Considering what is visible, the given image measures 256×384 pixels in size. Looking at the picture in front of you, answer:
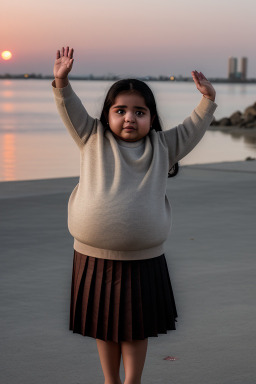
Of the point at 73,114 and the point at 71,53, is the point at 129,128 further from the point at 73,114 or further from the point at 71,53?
the point at 71,53

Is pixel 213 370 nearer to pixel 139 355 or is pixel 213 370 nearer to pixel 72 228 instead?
pixel 139 355

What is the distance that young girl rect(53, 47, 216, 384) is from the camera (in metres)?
3.23

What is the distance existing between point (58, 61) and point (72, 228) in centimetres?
67

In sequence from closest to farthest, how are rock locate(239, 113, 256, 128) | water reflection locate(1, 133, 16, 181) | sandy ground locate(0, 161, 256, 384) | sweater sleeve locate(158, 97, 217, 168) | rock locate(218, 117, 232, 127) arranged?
sweater sleeve locate(158, 97, 217, 168), sandy ground locate(0, 161, 256, 384), water reflection locate(1, 133, 16, 181), rock locate(239, 113, 256, 128), rock locate(218, 117, 232, 127)

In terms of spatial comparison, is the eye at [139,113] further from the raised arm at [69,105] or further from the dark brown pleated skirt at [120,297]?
the dark brown pleated skirt at [120,297]

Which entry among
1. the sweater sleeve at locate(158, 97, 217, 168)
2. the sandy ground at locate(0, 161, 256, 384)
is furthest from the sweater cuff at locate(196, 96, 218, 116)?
the sandy ground at locate(0, 161, 256, 384)

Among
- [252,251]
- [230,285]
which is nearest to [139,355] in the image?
[230,285]

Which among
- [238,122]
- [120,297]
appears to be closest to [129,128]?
[120,297]

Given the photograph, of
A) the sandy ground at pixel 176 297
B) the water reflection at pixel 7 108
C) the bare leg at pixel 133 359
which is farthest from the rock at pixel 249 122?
the bare leg at pixel 133 359

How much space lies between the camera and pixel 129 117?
332 cm

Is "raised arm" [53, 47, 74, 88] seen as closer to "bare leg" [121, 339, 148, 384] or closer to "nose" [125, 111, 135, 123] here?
"nose" [125, 111, 135, 123]

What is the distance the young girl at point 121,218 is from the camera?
323 centimetres

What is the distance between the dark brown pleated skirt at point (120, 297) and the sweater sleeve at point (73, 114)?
1.59ft

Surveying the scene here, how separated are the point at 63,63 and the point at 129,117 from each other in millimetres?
341
